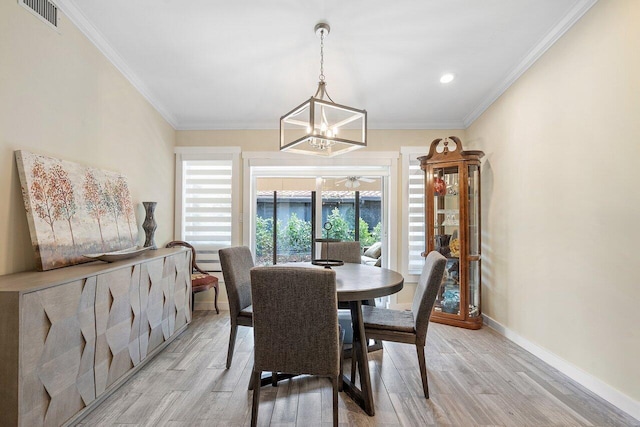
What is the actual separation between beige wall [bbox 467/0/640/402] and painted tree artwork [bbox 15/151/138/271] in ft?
11.5

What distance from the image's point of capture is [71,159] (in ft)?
7.33

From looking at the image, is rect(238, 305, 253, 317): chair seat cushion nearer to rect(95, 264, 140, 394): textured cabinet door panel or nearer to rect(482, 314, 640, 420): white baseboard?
rect(95, 264, 140, 394): textured cabinet door panel

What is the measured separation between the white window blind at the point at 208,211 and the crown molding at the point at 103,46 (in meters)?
0.97

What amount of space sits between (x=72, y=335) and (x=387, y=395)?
75.7 inches

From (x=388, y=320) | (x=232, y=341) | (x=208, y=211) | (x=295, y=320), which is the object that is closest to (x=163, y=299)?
(x=232, y=341)

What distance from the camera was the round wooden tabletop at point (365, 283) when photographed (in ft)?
5.97

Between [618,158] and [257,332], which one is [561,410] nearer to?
[618,158]

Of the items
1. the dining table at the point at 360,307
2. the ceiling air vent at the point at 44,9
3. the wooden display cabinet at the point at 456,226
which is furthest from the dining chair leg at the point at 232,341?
the ceiling air vent at the point at 44,9

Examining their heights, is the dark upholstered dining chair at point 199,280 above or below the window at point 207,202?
below

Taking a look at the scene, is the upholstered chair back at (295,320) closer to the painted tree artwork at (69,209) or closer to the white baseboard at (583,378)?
the painted tree artwork at (69,209)

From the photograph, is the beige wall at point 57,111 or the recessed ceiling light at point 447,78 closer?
the beige wall at point 57,111

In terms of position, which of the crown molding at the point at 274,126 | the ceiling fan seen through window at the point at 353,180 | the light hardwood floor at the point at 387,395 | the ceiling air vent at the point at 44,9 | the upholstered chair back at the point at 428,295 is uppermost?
the ceiling air vent at the point at 44,9

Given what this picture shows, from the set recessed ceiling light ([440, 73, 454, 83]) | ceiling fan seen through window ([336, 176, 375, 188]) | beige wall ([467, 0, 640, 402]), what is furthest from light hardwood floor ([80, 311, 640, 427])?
recessed ceiling light ([440, 73, 454, 83])

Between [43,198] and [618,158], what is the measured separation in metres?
3.60
